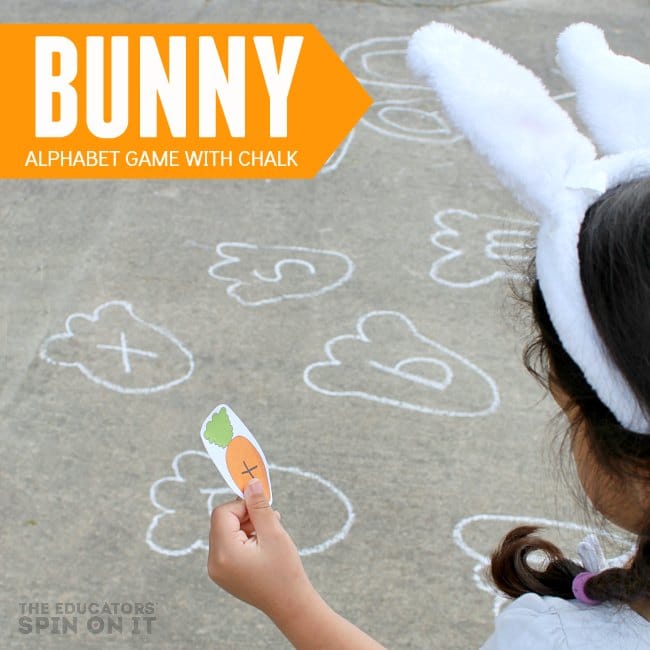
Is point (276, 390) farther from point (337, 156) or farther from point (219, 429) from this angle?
point (337, 156)

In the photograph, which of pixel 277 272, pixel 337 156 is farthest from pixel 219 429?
pixel 337 156

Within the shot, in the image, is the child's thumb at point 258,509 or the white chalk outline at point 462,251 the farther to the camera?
the white chalk outline at point 462,251

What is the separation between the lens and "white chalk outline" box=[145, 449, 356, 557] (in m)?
2.06

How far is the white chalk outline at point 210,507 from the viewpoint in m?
2.06

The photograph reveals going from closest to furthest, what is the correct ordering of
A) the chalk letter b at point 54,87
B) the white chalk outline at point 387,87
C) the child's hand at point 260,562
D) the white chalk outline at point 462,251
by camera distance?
the child's hand at point 260,562 → the white chalk outline at point 462,251 → the chalk letter b at point 54,87 → the white chalk outline at point 387,87

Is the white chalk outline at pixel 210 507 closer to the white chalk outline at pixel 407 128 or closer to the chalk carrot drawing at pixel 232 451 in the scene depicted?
the chalk carrot drawing at pixel 232 451

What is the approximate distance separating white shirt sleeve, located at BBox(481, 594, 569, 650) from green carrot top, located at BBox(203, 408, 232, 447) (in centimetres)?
45

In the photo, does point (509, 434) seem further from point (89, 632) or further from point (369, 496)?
point (89, 632)

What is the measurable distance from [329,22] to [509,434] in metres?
2.67

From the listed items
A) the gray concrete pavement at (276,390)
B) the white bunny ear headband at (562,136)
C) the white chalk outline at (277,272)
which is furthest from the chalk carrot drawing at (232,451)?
the white chalk outline at (277,272)

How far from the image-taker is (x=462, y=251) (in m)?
3.06

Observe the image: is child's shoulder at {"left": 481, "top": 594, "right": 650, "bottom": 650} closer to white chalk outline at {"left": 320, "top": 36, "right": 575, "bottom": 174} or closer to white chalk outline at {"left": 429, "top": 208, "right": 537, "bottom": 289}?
white chalk outline at {"left": 429, "top": 208, "right": 537, "bottom": 289}

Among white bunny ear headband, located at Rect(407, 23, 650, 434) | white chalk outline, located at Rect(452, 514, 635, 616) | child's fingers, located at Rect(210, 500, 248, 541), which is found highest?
white bunny ear headband, located at Rect(407, 23, 650, 434)

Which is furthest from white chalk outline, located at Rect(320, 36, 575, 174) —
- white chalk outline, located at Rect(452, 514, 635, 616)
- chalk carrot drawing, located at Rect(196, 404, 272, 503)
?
chalk carrot drawing, located at Rect(196, 404, 272, 503)
